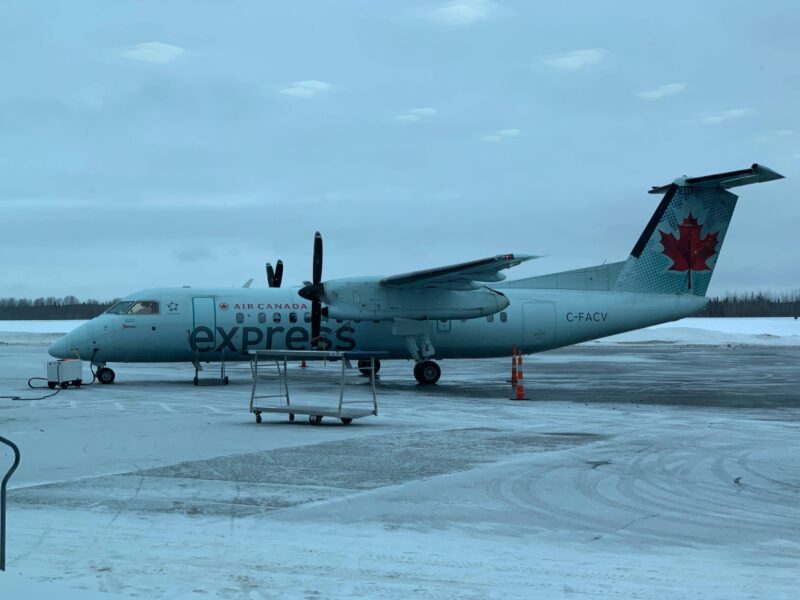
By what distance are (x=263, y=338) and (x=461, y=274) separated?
20.7ft

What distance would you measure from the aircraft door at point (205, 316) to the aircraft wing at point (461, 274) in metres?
5.14

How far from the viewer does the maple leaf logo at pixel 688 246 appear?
27453mm

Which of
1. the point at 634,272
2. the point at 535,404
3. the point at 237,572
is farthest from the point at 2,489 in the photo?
the point at 634,272

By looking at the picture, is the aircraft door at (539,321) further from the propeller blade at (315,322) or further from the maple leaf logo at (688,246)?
the propeller blade at (315,322)

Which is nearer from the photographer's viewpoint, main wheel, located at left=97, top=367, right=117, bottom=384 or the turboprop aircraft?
the turboprop aircraft

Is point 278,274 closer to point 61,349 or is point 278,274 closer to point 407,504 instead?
point 61,349

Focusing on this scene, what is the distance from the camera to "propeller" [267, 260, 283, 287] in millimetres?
32406

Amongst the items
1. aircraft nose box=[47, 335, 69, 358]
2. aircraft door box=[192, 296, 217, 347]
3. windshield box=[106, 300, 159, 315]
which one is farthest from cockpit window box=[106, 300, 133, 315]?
aircraft door box=[192, 296, 217, 347]

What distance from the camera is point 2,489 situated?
20.0 feet

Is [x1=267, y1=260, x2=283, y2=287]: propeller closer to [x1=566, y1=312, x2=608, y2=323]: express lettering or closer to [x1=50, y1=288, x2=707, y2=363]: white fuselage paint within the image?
[x1=50, y1=288, x2=707, y2=363]: white fuselage paint

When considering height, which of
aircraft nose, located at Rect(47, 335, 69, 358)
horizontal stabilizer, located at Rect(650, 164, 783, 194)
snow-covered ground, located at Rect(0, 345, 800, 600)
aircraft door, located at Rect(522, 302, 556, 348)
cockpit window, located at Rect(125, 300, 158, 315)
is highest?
horizontal stabilizer, located at Rect(650, 164, 783, 194)

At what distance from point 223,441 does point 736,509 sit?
768cm

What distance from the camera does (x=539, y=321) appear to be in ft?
90.2

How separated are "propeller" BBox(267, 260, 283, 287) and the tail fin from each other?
11766 millimetres
